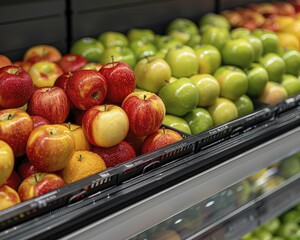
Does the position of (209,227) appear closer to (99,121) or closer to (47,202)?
(99,121)

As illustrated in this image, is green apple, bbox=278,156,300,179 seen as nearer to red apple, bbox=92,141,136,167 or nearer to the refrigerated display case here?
the refrigerated display case

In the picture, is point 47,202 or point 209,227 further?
point 209,227

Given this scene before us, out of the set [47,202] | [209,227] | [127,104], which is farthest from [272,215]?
[47,202]

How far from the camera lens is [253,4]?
135 inches

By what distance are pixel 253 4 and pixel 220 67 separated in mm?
1271

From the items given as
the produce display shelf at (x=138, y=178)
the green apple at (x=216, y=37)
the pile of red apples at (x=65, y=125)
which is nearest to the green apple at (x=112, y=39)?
the green apple at (x=216, y=37)

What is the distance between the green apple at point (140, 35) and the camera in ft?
8.79

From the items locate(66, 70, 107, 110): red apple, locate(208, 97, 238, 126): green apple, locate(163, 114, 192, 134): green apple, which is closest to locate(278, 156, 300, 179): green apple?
locate(208, 97, 238, 126): green apple

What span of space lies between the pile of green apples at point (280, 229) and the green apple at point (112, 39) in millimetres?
1114

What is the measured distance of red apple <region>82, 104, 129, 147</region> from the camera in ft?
5.19

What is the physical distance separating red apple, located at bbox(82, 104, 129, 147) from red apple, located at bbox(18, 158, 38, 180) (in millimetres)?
214

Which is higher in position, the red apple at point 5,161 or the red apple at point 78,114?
the red apple at point 5,161

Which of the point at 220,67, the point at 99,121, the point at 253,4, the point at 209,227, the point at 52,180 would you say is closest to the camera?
the point at 52,180

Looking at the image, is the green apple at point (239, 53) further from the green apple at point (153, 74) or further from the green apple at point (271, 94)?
the green apple at point (153, 74)
